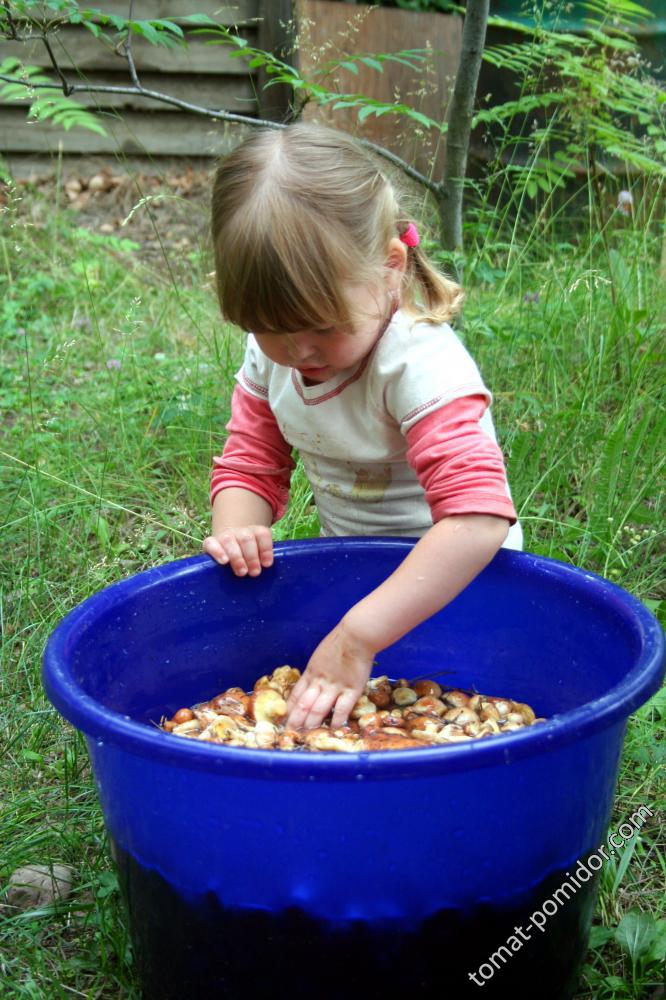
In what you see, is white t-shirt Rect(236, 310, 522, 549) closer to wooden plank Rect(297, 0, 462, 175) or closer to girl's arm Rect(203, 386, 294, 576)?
girl's arm Rect(203, 386, 294, 576)

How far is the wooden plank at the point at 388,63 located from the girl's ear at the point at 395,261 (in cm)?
195

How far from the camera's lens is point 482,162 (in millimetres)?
3939

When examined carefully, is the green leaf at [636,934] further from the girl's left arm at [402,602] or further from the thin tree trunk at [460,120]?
the thin tree trunk at [460,120]

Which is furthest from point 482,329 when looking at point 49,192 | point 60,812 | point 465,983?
point 49,192

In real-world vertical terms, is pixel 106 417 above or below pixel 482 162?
below

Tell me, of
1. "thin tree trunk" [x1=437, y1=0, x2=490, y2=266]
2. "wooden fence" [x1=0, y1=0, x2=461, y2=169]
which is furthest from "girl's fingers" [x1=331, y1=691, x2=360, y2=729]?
"wooden fence" [x1=0, y1=0, x2=461, y2=169]

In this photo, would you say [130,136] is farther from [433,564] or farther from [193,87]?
[433,564]

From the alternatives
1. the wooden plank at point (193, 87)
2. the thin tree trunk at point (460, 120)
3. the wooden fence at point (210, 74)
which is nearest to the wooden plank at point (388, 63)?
the wooden fence at point (210, 74)

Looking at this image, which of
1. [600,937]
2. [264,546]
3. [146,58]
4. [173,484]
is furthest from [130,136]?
[600,937]

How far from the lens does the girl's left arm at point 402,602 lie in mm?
1230

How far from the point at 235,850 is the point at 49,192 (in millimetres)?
3578

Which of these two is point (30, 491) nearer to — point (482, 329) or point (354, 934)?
point (482, 329)

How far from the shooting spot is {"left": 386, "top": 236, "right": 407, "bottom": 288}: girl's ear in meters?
1.38

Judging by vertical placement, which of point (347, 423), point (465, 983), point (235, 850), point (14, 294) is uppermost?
point (347, 423)
